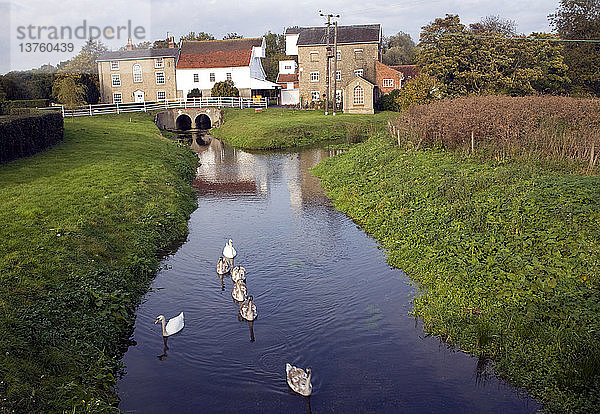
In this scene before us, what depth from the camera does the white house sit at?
7044 centimetres

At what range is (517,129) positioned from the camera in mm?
20984

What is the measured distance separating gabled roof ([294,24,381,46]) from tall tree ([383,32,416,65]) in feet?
61.7

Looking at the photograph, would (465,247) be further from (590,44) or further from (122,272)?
(590,44)

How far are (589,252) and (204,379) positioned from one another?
8.53 metres

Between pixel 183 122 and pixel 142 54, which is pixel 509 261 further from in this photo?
pixel 142 54

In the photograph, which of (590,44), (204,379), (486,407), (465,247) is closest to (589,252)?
(465,247)

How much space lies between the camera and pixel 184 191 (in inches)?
949

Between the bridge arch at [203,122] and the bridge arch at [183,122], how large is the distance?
45.7 inches

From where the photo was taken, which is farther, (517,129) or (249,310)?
(517,129)

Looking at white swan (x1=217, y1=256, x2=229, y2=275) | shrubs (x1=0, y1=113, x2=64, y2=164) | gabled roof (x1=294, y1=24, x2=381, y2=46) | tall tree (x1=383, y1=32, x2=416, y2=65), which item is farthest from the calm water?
tall tree (x1=383, y1=32, x2=416, y2=65)

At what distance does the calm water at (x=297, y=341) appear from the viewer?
9.04m

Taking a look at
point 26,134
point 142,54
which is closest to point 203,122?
point 142,54

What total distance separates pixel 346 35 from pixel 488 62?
2623 centimetres

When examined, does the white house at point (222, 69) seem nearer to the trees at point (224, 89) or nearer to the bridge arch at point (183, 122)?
the trees at point (224, 89)
